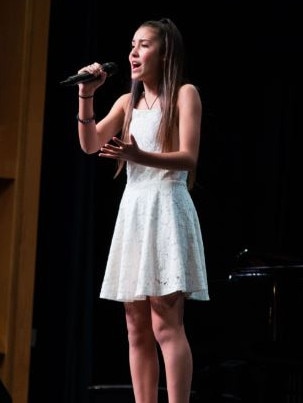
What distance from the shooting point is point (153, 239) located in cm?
206

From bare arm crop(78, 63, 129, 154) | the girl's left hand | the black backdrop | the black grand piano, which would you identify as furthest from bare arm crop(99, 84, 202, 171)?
the black backdrop

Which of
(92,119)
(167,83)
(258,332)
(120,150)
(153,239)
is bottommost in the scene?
(258,332)

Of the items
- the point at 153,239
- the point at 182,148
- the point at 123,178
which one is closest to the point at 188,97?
the point at 182,148

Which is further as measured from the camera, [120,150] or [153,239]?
[153,239]

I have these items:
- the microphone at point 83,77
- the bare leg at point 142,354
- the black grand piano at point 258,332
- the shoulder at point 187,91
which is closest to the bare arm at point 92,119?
the microphone at point 83,77

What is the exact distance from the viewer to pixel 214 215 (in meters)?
4.14

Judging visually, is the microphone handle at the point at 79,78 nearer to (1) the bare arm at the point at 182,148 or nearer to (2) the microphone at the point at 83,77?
(2) the microphone at the point at 83,77

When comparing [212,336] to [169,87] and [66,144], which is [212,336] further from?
[169,87]

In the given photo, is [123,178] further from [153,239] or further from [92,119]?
[153,239]

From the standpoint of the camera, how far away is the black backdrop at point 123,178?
3.54m

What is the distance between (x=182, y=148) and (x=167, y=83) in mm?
209

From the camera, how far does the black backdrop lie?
11.6 ft

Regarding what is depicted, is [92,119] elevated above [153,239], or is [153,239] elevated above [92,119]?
[92,119]

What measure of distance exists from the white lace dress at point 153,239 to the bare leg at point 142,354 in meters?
0.08
